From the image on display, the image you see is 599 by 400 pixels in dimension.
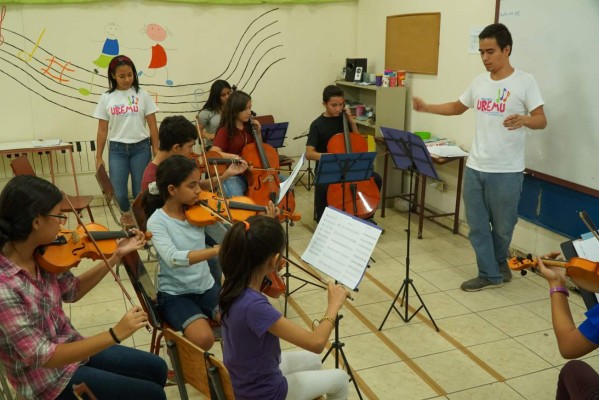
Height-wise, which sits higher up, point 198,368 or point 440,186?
point 198,368

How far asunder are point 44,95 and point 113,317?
324cm

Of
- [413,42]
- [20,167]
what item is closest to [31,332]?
[20,167]

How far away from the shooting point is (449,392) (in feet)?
8.96

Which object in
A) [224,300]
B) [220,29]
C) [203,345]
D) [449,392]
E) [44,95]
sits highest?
[220,29]

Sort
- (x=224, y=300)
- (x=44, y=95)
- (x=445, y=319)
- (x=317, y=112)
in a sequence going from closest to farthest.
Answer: (x=224, y=300) < (x=445, y=319) < (x=44, y=95) < (x=317, y=112)

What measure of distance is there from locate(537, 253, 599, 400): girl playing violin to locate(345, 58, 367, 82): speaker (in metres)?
4.46

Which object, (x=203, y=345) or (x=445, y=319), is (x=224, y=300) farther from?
(x=445, y=319)

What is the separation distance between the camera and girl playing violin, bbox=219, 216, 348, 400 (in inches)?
72.7

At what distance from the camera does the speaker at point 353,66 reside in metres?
6.20

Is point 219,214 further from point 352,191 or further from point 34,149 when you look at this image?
point 34,149

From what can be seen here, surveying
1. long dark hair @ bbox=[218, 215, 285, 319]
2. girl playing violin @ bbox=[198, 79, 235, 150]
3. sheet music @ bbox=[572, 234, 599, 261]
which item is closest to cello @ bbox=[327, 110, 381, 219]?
girl playing violin @ bbox=[198, 79, 235, 150]

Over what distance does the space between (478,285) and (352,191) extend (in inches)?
49.0

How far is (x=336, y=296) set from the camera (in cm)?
202

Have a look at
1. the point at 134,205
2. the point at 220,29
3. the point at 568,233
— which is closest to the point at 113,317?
the point at 134,205
